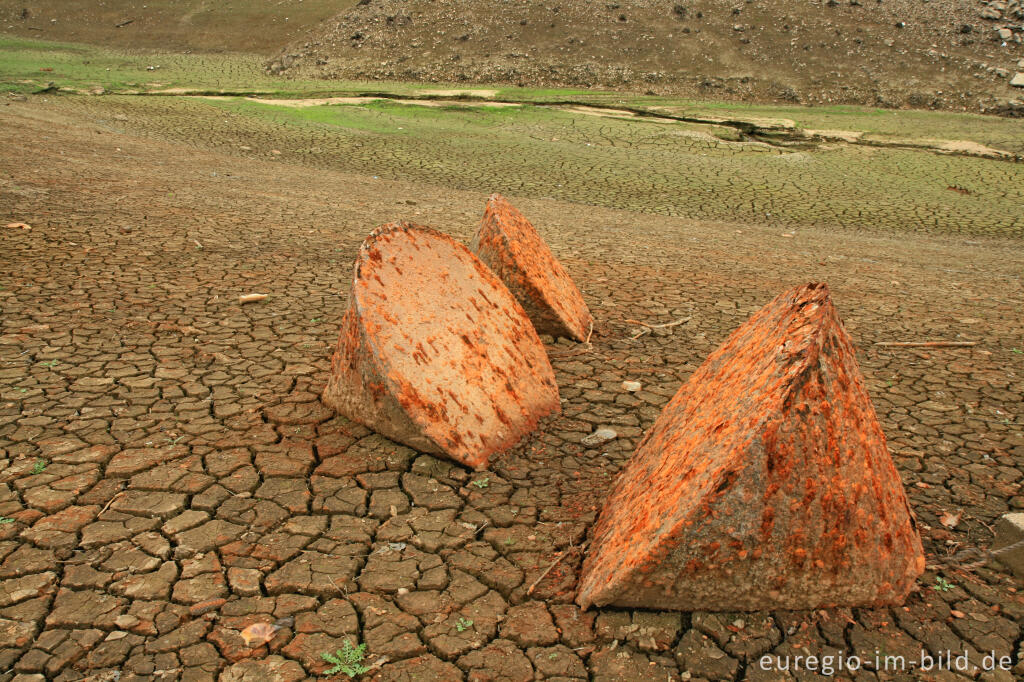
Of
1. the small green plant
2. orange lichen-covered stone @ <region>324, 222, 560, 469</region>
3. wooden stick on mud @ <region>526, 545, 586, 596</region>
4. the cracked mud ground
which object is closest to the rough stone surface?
the cracked mud ground

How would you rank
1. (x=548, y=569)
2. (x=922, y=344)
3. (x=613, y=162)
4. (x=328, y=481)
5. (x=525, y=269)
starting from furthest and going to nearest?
(x=613, y=162) → (x=922, y=344) → (x=525, y=269) → (x=328, y=481) → (x=548, y=569)

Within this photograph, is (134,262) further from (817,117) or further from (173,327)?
(817,117)

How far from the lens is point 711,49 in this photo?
14570 mm

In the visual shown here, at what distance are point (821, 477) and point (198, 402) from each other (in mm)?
2417

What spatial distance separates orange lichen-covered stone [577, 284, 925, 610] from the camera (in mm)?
2068

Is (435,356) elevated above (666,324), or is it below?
above

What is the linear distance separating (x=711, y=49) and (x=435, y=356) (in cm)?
1331

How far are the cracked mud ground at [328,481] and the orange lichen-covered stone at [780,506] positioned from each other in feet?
0.31

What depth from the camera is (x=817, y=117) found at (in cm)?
1263

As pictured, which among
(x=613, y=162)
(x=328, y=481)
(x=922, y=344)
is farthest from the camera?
(x=613, y=162)

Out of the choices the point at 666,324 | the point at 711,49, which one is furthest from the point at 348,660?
the point at 711,49

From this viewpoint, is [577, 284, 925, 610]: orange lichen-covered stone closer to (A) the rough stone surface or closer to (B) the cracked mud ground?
(B) the cracked mud ground

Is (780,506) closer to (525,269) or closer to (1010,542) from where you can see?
(1010,542)

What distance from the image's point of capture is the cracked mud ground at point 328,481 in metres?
2.10
